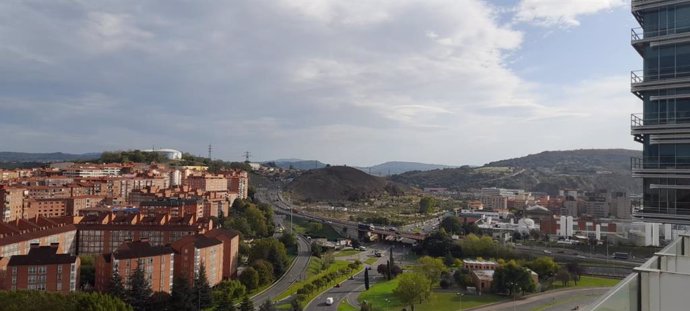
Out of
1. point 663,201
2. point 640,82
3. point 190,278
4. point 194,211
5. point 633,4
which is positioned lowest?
point 190,278

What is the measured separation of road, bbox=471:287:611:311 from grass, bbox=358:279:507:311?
2.68 feet

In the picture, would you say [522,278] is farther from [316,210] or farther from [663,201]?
[316,210]

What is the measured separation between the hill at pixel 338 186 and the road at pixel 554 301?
43.1m

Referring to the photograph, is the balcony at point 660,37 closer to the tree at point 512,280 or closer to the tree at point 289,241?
the tree at point 512,280

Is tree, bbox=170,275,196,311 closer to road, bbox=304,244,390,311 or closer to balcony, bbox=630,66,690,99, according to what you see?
road, bbox=304,244,390,311

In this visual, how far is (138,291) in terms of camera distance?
16.2 meters

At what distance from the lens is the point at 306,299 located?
19.7 metres

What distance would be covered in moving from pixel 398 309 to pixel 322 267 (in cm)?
736

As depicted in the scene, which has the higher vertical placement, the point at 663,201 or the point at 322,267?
the point at 663,201

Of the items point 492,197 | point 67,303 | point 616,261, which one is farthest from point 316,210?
point 67,303

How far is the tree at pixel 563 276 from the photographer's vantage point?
2334 centimetres

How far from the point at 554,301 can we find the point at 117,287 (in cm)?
1747

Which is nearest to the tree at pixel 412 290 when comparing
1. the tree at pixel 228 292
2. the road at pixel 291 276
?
the road at pixel 291 276

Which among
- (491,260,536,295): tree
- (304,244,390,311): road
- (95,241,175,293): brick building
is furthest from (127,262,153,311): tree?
(491,260,536,295): tree
